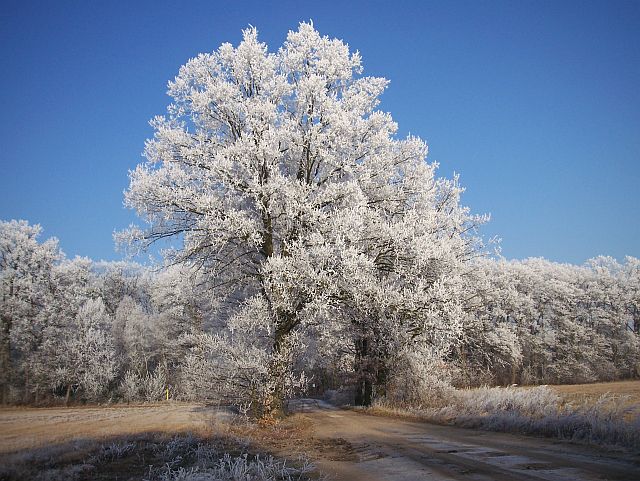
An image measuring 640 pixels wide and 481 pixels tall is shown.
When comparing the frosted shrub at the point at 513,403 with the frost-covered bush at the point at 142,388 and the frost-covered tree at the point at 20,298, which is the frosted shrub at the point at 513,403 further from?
the frost-covered tree at the point at 20,298

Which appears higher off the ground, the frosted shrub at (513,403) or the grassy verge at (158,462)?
the frosted shrub at (513,403)

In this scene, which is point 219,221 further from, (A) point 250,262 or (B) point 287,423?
(B) point 287,423

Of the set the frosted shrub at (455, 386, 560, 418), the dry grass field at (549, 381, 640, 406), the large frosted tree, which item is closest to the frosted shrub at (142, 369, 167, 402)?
the large frosted tree

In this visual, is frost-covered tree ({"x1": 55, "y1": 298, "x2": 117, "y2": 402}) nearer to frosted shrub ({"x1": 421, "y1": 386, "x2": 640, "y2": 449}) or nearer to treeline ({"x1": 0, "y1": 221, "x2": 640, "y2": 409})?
treeline ({"x1": 0, "y1": 221, "x2": 640, "y2": 409})

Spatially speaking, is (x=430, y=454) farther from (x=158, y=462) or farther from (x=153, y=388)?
(x=153, y=388)

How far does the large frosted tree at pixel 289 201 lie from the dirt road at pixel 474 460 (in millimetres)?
4086

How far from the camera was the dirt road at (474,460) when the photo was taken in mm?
6426

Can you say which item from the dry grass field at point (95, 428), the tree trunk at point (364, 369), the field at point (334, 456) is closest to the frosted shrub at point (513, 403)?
the field at point (334, 456)

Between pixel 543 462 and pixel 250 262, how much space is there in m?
11.3

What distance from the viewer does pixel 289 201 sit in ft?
45.6

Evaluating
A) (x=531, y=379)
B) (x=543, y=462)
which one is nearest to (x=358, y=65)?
(x=543, y=462)

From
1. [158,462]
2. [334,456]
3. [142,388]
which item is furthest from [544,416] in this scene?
[142,388]

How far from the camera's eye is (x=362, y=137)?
16.1 m

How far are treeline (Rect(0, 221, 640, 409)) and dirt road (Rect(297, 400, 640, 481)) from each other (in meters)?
4.91
